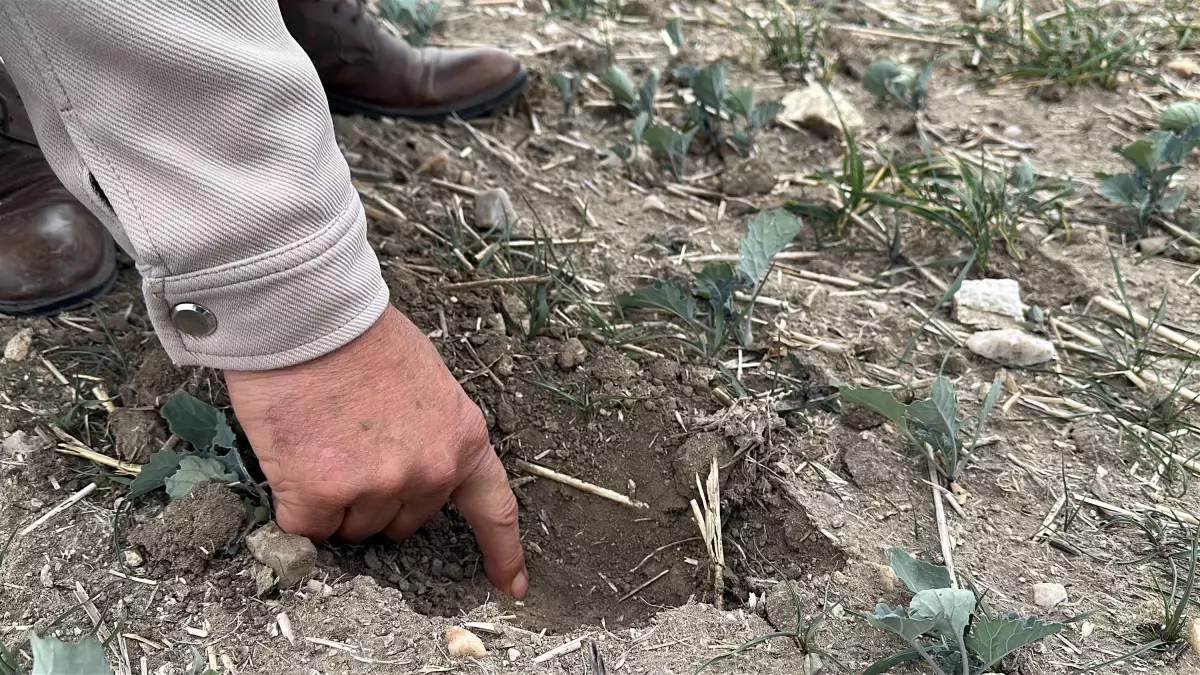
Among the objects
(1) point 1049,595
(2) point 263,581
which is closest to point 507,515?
(2) point 263,581

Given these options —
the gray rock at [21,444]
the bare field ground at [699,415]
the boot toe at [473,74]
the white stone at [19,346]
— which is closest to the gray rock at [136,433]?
the bare field ground at [699,415]

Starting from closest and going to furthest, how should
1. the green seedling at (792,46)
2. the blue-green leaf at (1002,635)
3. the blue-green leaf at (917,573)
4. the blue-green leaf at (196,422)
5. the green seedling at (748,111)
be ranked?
the blue-green leaf at (1002,635) < the blue-green leaf at (917,573) < the blue-green leaf at (196,422) < the green seedling at (748,111) < the green seedling at (792,46)

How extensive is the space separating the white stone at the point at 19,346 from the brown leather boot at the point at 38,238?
72mm

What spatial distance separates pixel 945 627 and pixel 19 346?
1591 millimetres

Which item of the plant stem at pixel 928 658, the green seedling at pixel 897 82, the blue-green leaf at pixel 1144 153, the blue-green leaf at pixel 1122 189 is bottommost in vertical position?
the plant stem at pixel 928 658

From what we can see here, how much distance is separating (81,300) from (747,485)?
1283 millimetres

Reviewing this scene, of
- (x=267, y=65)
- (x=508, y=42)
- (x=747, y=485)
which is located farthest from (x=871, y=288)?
(x=508, y=42)

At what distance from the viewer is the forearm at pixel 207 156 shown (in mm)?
1174

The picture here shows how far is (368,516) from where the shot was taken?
4.61 ft

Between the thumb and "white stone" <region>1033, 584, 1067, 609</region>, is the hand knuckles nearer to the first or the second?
the thumb

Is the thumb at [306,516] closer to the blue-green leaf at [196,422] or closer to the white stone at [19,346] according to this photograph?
the blue-green leaf at [196,422]

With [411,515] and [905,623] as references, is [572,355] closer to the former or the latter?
[411,515]

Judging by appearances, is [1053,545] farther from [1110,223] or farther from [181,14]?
[181,14]

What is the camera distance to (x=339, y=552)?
151cm
